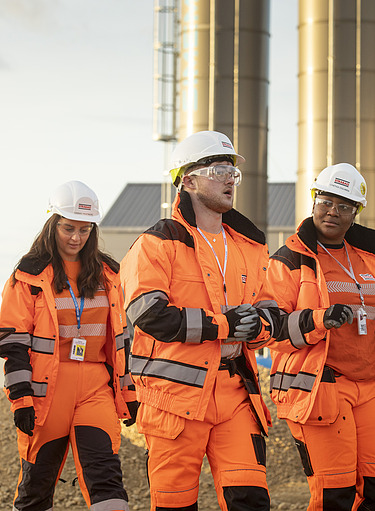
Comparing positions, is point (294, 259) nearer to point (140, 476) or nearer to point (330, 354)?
point (330, 354)

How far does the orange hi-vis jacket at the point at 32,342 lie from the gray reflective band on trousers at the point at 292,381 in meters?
0.99

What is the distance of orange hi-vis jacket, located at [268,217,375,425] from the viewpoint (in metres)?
5.11

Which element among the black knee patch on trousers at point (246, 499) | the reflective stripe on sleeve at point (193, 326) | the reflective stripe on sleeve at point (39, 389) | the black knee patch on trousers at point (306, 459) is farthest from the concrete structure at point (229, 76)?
the black knee patch on trousers at point (246, 499)

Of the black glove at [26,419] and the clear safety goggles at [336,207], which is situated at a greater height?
the clear safety goggles at [336,207]

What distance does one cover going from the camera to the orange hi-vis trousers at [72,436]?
4.97 metres

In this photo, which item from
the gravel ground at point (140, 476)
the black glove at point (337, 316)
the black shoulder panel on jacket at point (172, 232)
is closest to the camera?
the black shoulder panel on jacket at point (172, 232)

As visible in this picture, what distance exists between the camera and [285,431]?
35.4 ft

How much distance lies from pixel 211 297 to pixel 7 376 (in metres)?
1.44

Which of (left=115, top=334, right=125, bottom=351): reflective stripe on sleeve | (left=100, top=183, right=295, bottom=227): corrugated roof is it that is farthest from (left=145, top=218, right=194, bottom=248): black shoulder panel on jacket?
(left=100, top=183, right=295, bottom=227): corrugated roof

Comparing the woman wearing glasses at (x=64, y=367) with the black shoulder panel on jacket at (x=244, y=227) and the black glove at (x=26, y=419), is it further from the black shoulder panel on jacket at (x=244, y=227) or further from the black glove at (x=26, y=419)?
the black shoulder panel on jacket at (x=244, y=227)

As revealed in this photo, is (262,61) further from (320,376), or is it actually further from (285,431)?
(320,376)

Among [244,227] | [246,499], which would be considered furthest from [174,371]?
[244,227]

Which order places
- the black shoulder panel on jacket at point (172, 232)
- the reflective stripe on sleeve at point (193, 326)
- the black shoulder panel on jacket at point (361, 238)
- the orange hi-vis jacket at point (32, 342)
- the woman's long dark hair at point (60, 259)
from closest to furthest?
1. the reflective stripe on sleeve at point (193, 326)
2. the black shoulder panel on jacket at point (172, 232)
3. the orange hi-vis jacket at point (32, 342)
4. the woman's long dark hair at point (60, 259)
5. the black shoulder panel on jacket at point (361, 238)

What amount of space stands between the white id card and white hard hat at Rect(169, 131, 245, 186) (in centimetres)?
119
